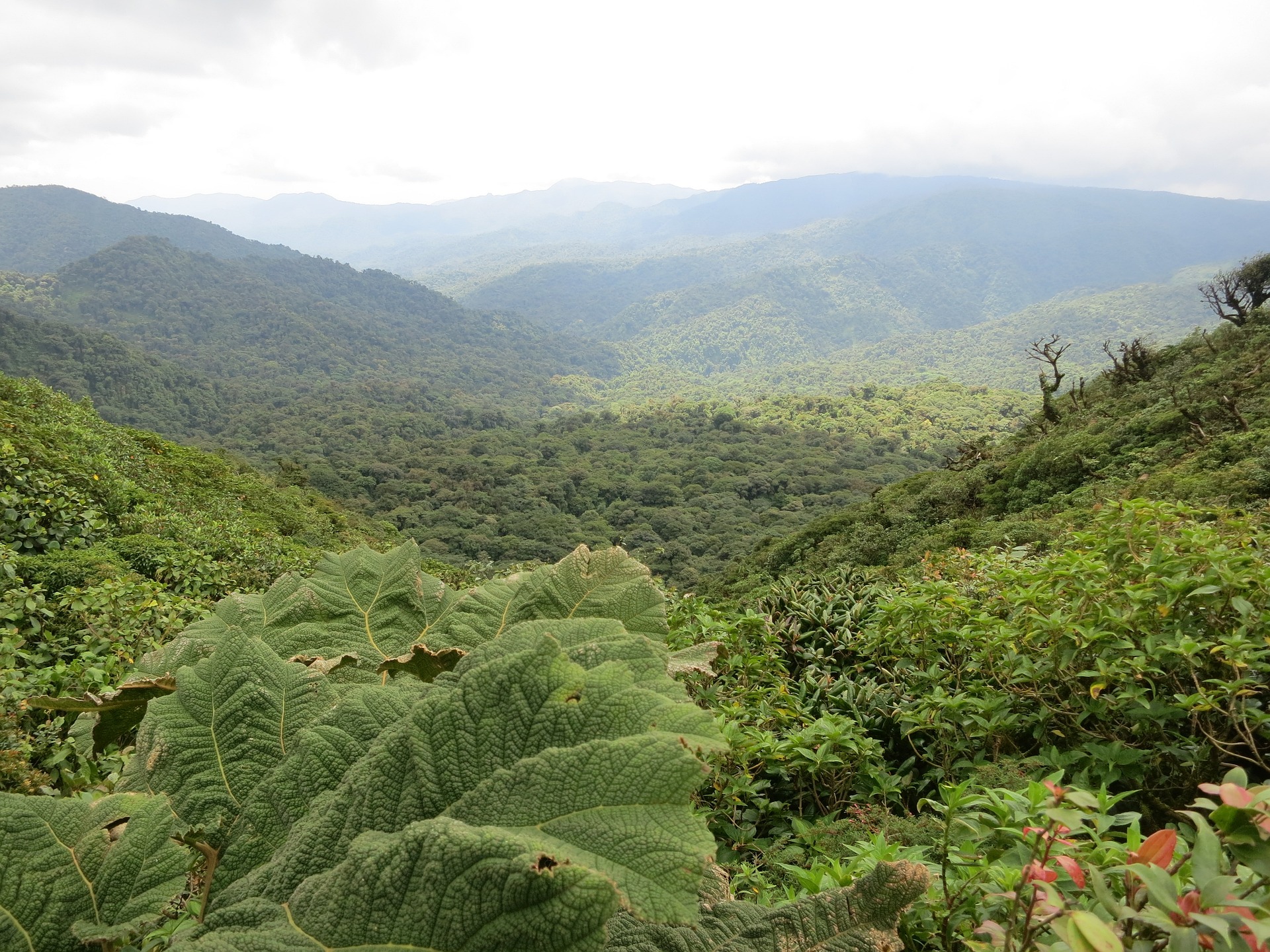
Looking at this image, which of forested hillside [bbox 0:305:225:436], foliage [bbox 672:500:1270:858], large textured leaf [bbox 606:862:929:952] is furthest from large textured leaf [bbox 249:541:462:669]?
forested hillside [bbox 0:305:225:436]

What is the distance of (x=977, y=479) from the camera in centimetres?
1349

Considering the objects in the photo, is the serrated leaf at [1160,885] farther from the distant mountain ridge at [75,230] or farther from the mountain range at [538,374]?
the distant mountain ridge at [75,230]

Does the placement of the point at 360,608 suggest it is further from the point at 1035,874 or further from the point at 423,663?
the point at 1035,874

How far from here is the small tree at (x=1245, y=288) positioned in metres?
16.5

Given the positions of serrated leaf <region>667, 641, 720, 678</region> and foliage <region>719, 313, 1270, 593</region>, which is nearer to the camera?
serrated leaf <region>667, 641, 720, 678</region>

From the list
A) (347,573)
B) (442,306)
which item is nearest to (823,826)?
(347,573)

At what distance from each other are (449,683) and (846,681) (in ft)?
7.64

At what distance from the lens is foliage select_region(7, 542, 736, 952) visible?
62cm

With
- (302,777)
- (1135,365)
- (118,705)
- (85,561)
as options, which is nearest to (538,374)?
(1135,365)

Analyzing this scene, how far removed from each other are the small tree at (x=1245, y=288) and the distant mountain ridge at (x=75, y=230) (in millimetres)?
187451

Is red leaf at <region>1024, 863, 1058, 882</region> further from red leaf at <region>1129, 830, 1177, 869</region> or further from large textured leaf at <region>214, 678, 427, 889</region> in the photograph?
large textured leaf at <region>214, 678, 427, 889</region>

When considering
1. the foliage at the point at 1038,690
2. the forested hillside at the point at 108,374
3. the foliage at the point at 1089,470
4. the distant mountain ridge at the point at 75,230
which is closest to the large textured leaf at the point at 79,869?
the foliage at the point at 1038,690

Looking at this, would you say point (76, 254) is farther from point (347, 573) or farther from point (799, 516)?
point (347, 573)

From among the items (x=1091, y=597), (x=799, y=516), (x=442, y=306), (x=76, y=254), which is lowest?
(x=799, y=516)
